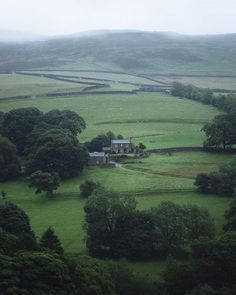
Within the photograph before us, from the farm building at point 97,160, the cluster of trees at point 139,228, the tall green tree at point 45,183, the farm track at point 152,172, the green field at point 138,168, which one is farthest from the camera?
the farm building at point 97,160

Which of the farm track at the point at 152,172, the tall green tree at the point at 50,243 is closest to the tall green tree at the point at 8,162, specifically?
the farm track at the point at 152,172

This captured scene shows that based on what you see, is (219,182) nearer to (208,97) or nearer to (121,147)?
(121,147)

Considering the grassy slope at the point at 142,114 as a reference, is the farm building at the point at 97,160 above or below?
below

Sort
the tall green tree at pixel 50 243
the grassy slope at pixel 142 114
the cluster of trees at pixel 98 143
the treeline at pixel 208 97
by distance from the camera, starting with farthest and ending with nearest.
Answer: the treeline at pixel 208 97 < the grassy slope at pixel 142 114 < the cluster of trees at pixel 98 143 < the tall green tree at pixel 50 243

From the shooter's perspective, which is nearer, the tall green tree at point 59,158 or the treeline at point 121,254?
the treeline at point 121,254

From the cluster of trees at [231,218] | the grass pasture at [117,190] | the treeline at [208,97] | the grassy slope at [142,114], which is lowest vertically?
the grass pasture at [117,190]

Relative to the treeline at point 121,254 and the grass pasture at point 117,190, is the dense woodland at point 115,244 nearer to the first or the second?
the treeline at point 121,254

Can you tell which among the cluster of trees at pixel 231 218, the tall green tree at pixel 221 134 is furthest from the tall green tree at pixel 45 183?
the tall green tree at pixel 221 134

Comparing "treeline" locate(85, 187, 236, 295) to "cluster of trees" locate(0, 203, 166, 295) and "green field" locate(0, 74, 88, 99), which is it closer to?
"cluster of trees" locate(0, 203, 166, 295)
